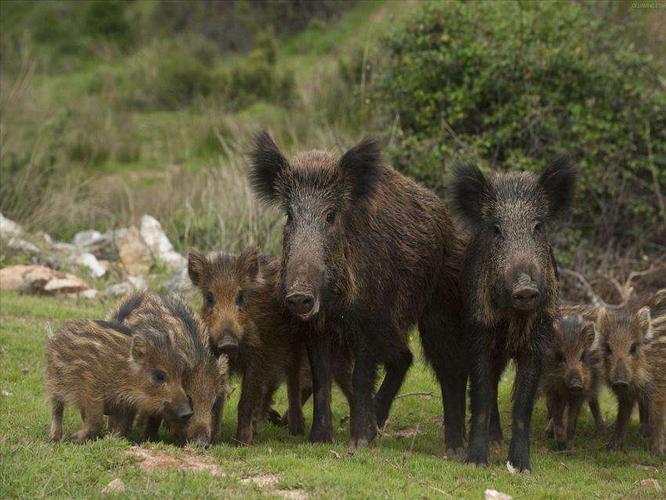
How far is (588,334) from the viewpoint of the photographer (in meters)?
8.73

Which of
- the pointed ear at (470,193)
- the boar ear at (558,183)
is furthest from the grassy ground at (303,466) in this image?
the boar ear at (558,183)

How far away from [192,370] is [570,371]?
3.36 meters

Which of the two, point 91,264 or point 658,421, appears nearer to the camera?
point 658,421

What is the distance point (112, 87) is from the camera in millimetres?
27906

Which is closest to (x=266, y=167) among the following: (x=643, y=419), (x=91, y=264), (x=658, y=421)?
(x=658, y=421)

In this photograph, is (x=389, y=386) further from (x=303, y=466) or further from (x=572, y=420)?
(x=303, y=466)

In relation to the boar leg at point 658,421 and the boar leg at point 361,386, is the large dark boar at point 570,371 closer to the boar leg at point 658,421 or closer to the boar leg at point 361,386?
the boar leg at point 658,421

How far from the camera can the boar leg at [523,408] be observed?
752 cm

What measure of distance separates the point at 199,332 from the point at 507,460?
2.58 m

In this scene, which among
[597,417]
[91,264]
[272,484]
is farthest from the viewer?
[91,264]

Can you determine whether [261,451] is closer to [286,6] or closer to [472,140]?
[472,140]

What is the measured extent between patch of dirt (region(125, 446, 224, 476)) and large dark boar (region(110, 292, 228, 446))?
0.34m

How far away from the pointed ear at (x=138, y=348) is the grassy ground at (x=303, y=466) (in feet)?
Answer: 2.20

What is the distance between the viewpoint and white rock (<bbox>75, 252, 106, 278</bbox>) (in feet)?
48.9
